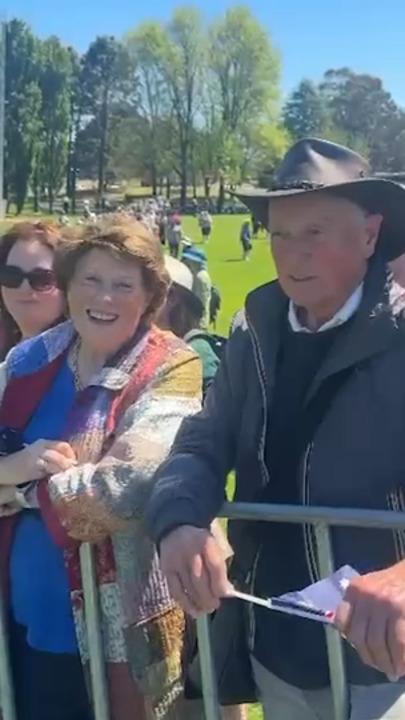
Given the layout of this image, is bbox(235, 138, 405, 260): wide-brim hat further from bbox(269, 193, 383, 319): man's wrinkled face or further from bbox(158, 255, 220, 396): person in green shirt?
bbox(158, 255, 220, 396): person in green shirt

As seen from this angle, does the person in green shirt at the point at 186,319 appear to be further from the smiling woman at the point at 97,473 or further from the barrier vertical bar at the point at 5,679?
the barrier vertical bar at the point at 5,679

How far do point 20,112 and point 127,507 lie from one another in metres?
74.8

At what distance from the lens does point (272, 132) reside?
91562 mm

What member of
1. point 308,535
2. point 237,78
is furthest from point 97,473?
point 237,78

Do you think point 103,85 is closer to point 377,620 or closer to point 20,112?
point 20,112

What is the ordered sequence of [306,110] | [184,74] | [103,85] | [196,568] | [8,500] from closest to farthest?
[196,568] < [8,500] < [184,74] < [103,85] < [306,110]

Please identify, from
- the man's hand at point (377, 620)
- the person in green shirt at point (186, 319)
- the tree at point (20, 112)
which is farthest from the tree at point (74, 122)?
the man's hand at point (377, 620)

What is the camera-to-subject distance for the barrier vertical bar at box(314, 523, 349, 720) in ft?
7.50

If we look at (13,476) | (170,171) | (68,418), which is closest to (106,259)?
(68,418)

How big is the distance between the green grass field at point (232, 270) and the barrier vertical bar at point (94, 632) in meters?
1.84

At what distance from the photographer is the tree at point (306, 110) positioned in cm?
11812

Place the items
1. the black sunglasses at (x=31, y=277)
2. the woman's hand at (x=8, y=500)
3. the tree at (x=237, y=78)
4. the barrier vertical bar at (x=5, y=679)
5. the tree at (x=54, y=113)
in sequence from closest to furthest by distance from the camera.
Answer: the woman's hand at (x=8, y=500), the barrier vertical bar at (x=5, y=679), the black sunglasses at (x=31, y=277), the tree at (x=54, y=113), the tree at (x=237, y=78)

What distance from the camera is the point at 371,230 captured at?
2.39 meters

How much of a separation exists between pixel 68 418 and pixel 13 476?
21cm
